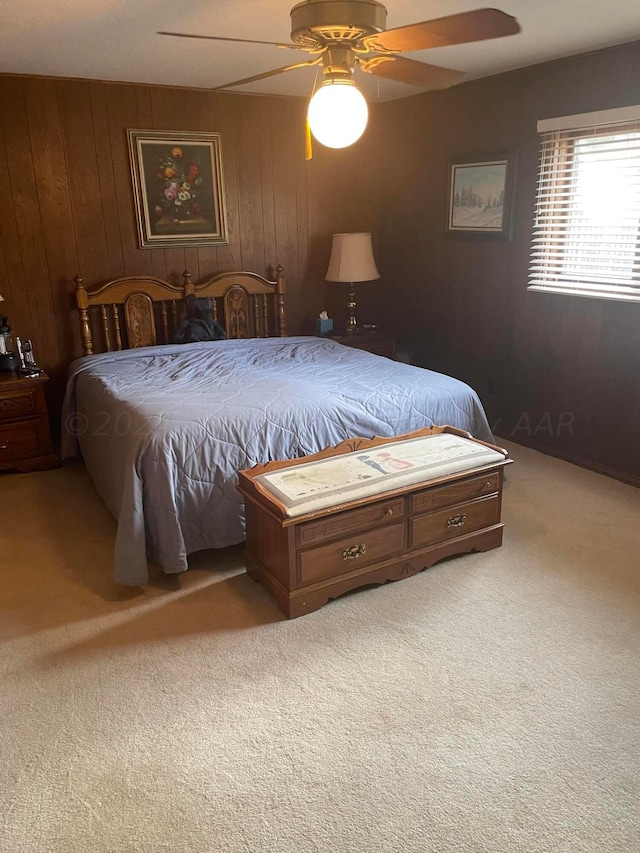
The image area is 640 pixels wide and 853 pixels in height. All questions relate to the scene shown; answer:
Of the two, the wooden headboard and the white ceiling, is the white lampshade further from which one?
the white ceiling

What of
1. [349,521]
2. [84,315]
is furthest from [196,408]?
[84,315]

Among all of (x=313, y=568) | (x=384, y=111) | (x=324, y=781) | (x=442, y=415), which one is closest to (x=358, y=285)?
(x=384, y=111)

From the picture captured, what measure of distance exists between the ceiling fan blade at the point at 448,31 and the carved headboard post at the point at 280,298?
2.70m

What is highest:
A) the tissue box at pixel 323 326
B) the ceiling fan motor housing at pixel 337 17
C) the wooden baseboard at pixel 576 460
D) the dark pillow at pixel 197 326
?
the ceiling fan motor housing at pixel 337 17

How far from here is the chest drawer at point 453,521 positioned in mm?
2756

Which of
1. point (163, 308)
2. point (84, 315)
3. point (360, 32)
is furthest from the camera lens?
point (163, 308)

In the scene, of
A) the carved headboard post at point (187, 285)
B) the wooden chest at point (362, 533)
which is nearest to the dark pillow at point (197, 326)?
the carved headboard post at point (187, 285)

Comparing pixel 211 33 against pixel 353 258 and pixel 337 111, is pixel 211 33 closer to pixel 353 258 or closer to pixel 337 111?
pixel 337 111

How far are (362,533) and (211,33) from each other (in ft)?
8.14

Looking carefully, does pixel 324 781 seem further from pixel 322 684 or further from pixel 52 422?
pixel 52 422

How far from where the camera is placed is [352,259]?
4.93 m

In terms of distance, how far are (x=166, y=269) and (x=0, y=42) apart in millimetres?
1715

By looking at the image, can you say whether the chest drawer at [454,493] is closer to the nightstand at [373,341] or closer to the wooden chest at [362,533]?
the wooden chest at [362,533]

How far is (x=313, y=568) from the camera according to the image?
8.26 ft
